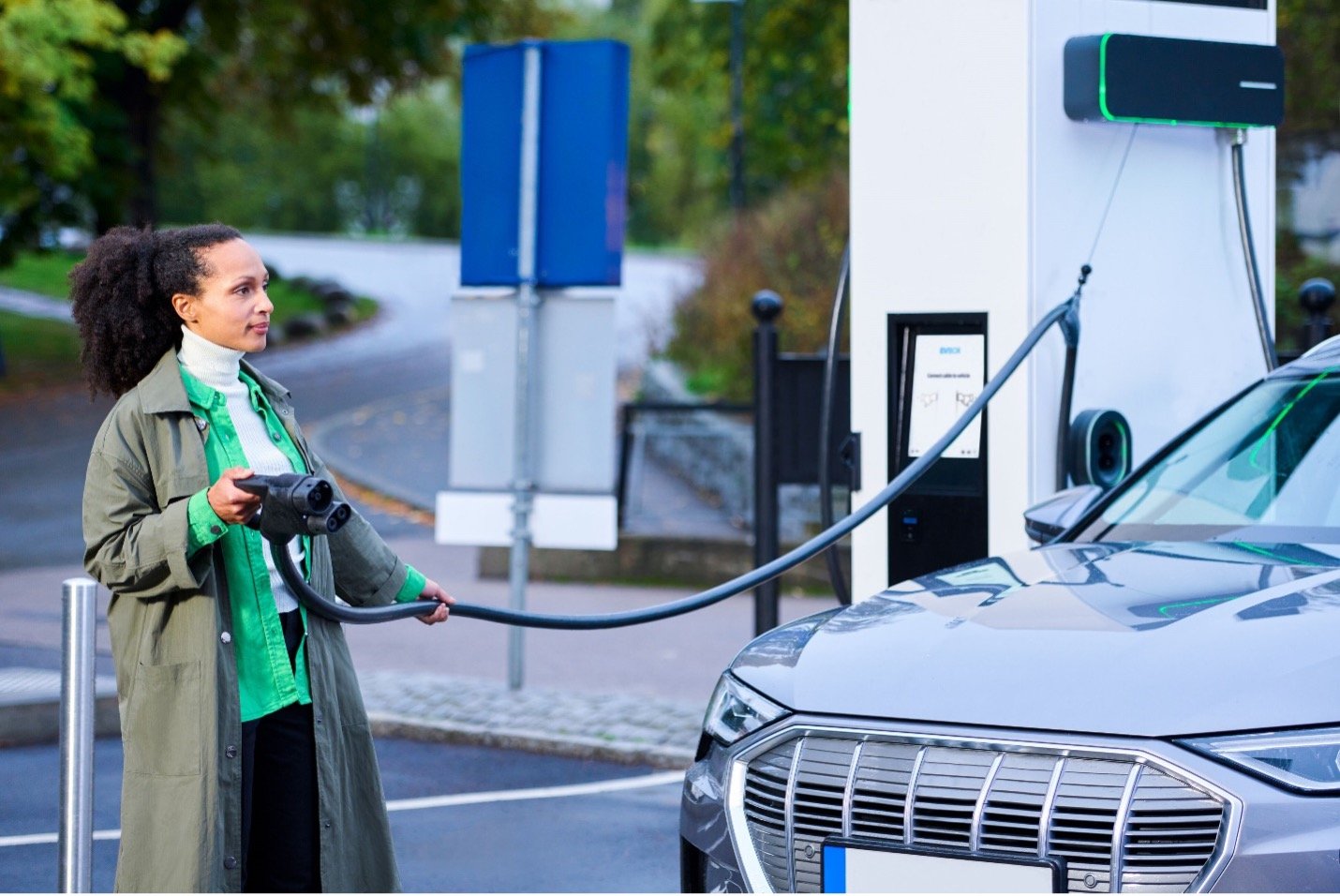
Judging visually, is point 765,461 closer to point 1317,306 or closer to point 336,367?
point 1317,306

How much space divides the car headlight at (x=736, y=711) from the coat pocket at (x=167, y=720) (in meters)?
1.08

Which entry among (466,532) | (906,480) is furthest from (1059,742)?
(466,532)

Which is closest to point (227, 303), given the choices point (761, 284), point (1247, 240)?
point (1247, 240)

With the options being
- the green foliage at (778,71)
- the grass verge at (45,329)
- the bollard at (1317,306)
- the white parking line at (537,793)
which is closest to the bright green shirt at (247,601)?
the white parking line at (537,793)

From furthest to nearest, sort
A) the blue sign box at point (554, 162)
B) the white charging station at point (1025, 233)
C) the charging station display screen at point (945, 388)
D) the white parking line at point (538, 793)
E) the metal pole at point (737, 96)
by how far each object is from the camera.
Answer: the metal pole at point (737, 96) < the blue sign box at point (554, 162) < the white parking line at point (538, 793) < the charging station display screen at point (945, 388) < the white charging station at point (1025, 233)

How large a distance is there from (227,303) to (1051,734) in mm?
1908

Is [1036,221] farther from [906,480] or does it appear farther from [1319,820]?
[1319,820]

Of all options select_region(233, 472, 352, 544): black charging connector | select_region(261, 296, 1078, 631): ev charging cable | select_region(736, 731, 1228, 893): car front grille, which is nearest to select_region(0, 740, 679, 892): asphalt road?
select_region(261, 296, 1078, 631): ev charging cable

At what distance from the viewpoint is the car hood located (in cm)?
315

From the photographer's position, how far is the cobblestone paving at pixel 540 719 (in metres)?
7.65

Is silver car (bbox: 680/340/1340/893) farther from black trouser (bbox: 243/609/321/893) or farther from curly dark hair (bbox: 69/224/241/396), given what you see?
curly dark hair (bbox: 69/224/241/396)

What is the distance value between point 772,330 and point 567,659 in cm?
308

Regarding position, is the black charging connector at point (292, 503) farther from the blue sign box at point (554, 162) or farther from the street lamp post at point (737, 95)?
the street lamp post at point (737, 95)

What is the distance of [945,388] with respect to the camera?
20.2ft
